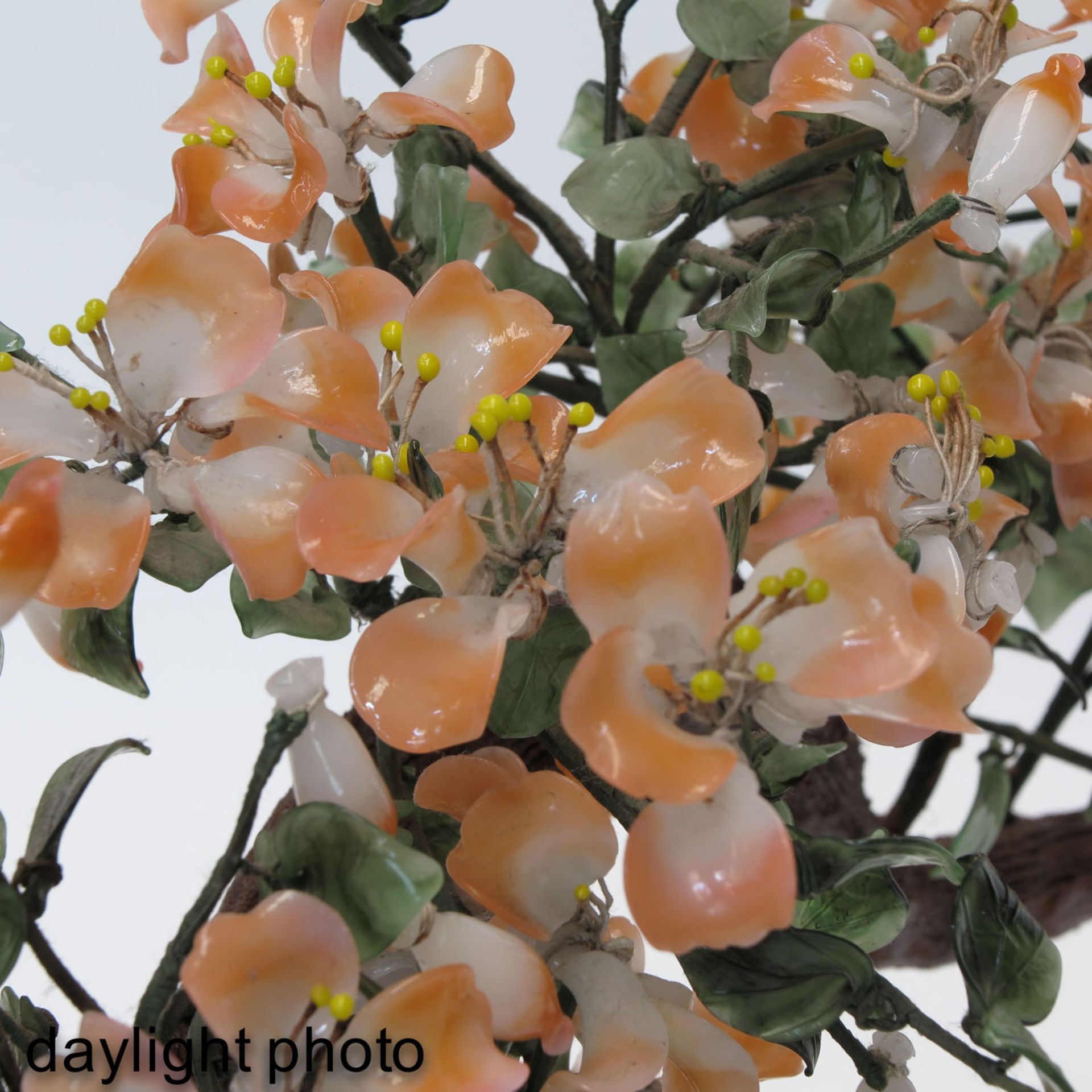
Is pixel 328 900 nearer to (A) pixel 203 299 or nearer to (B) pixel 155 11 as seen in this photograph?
(A) pixel 203 299

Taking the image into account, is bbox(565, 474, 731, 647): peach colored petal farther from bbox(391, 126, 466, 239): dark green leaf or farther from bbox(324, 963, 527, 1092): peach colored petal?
bbox(391, 126, 466, 239): dark green leaf

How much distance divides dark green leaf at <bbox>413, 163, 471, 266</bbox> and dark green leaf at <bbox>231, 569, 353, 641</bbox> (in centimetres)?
11

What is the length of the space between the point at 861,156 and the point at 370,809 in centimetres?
27

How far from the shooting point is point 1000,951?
0.32 metres

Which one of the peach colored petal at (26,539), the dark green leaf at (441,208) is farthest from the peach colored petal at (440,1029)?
the dark green leaf at (441,208)

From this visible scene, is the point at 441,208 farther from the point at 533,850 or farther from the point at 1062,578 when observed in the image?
the point at 1062,578

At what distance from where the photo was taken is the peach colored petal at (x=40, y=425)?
299 mm

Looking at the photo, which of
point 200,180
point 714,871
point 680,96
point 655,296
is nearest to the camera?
point 714,871

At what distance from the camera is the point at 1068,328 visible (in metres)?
0.44

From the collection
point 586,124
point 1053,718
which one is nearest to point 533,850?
point 586,124

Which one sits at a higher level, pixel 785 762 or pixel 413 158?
pixel 413 158

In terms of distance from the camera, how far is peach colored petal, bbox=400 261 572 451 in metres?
0.31

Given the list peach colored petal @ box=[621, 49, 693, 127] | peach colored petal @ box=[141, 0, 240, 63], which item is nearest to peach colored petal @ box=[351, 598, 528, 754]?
peach colored petal @ box=[141, 0, 240, 63]

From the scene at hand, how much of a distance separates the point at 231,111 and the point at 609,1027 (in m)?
0.27
